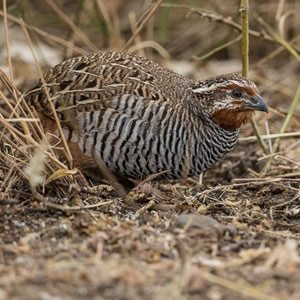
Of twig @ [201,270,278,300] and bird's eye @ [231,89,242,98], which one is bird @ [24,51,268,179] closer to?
A: bird's eye @ [231,89,242,98]

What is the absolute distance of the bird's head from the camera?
5602 millimetres

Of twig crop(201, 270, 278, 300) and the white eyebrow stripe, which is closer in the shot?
twig crop(201, 270, 278, 300)

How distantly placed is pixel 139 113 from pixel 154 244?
1.40 meters

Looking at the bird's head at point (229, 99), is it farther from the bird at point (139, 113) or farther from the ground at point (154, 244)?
the ground at point (154, 244)

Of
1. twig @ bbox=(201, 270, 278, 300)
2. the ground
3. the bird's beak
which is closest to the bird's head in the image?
the bird's beak

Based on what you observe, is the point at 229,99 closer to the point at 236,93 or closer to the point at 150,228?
the point at 236,93

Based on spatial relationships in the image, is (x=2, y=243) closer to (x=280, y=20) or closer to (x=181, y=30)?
(x=280, y=20)

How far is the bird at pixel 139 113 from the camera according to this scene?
5.35 metres

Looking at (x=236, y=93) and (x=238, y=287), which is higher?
(x=236, y=93)

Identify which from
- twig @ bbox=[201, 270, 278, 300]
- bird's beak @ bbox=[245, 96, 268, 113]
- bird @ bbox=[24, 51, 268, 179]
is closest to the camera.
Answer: twig @ bbox=[201, 270, 278, 300]

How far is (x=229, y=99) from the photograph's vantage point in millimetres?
5629

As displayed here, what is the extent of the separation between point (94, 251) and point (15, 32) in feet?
23.7

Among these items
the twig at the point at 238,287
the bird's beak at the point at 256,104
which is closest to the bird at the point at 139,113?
the bird's beak at the point at 256,104

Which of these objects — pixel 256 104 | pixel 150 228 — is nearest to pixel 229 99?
pixel 256 104
